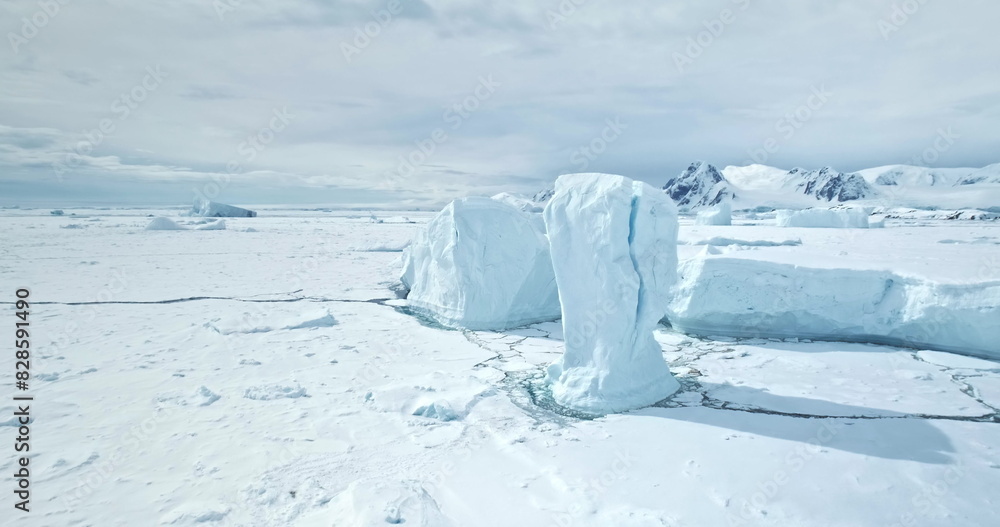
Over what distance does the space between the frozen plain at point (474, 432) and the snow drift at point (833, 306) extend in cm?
27

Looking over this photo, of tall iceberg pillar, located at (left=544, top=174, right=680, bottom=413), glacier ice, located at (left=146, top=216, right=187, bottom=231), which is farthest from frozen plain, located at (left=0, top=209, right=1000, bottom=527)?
glacier ice, located at (left=146, top=216, right=187, bottom=231)

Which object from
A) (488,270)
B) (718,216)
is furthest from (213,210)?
(488,270)

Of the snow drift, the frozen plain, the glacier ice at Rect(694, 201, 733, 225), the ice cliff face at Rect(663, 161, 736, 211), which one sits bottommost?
the frozen plain

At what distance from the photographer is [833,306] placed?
773 centimetres

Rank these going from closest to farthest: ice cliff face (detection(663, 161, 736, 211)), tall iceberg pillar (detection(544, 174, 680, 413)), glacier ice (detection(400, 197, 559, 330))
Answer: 1. tall iceberg pillar (detection(544, 174, 680, 413))
2. glacier ice (detection(400, 197, 559, 330))
3. ice cliff face (detection(663, 161, 736, 211))

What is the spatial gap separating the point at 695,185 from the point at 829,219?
101455 millimetres

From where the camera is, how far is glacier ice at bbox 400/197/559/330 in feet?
29.3

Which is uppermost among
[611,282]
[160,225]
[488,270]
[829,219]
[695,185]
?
[695,185]

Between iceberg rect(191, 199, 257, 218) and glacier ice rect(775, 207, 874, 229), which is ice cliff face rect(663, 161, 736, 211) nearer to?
glacier ice rect(775, 207, 874, 229)

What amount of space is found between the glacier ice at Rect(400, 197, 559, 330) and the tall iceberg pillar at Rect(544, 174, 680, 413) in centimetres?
315

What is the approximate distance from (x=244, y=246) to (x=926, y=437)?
23687 mm

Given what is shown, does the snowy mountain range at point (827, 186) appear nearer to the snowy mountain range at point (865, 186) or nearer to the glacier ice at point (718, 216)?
the snowy mountain range at point (865, 186)

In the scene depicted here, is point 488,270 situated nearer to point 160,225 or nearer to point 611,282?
point 611,282

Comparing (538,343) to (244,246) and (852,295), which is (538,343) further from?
(244,246)
